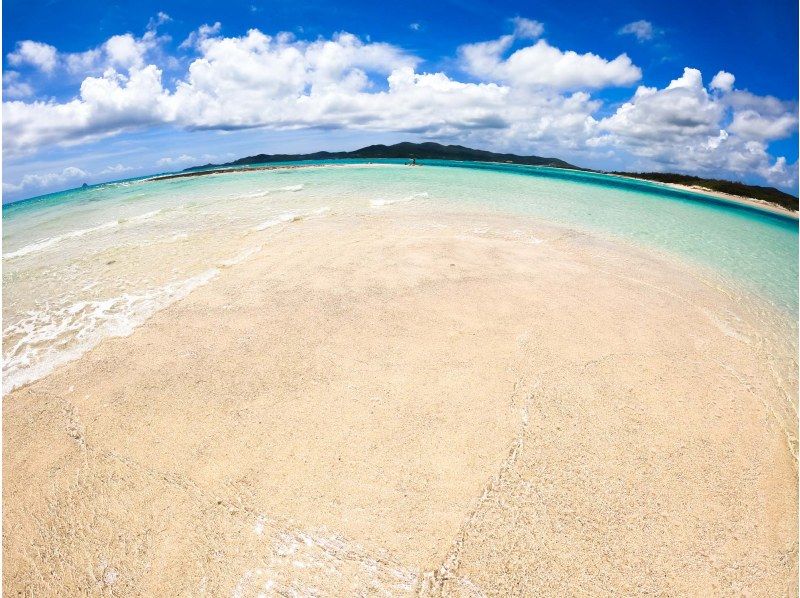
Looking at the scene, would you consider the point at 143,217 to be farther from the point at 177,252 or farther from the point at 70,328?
the point at 70,328

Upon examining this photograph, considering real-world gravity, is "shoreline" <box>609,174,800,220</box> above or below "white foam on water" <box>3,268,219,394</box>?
above

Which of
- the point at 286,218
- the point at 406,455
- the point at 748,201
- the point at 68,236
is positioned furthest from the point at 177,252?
the point at 748,201

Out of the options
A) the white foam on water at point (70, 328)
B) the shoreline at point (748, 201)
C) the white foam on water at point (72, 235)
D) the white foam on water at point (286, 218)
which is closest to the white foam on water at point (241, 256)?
the white foam on water at point (70, 328)

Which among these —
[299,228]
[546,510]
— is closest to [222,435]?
[546,510]

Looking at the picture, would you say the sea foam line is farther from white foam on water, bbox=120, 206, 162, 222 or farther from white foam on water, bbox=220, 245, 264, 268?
white foam on water, bbox=220, 245, 264, 268

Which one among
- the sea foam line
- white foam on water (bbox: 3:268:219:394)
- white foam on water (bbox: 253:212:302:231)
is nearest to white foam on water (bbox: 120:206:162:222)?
the sea foam line

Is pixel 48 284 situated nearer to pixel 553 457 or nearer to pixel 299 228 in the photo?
pixel 299 228

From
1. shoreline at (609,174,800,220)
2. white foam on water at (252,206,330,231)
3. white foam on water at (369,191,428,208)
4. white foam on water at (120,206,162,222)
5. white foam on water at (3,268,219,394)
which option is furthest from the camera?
shoreline at (609,174,800,220)
